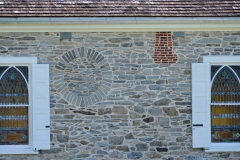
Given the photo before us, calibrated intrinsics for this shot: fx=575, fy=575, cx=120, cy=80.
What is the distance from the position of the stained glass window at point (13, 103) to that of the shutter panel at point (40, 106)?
0.28 metres

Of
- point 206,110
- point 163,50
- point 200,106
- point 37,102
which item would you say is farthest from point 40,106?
point 206,110

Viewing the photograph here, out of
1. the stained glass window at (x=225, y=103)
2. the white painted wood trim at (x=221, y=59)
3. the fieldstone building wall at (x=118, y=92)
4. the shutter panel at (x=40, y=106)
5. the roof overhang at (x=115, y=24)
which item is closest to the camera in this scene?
the roof overhang at (x=115, y=24)

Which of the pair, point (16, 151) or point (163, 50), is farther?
point (163, 50)

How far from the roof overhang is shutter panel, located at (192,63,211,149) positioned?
2.93ft

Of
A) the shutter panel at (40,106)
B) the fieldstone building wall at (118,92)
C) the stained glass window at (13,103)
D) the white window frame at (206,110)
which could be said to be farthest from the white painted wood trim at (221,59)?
the stained glass window at (13,103)

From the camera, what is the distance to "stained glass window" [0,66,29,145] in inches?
482

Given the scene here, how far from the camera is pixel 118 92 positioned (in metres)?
12.3

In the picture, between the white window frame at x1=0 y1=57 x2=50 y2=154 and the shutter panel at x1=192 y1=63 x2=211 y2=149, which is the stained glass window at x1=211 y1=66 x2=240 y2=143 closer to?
the shutter panel at x1=192 y1=63 x2=211 y2=149

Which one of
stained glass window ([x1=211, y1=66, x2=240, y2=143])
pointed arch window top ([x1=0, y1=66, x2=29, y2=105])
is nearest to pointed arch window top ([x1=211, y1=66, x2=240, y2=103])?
stained glass window ([x1=211, y1=66, x2=240, y2=143])

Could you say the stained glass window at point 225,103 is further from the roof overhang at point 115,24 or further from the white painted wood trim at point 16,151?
the white painted wood trim at point 16,151

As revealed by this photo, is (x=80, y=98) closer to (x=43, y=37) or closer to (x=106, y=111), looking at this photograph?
(x=106, y=111)

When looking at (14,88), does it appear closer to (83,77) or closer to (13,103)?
(13,103)

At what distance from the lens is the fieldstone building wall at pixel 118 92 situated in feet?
40.0

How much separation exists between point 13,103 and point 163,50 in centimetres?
340
